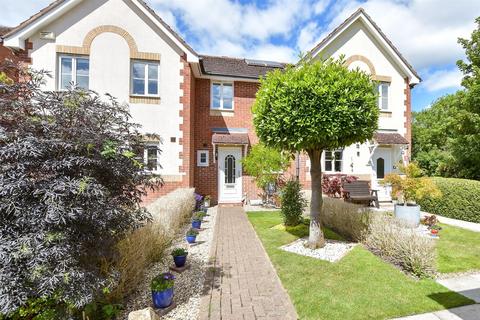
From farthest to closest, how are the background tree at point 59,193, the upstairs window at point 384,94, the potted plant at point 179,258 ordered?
the upstairs window at point 384,94, the potted plant at point 179,258, the background tree at point 59,193

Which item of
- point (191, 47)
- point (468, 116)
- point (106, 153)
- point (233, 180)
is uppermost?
point (191, 47)

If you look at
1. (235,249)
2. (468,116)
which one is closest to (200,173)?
(235,249)

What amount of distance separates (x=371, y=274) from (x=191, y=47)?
34.9ft

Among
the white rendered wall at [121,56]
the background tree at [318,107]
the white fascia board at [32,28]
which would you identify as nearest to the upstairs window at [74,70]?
the white rendered wall at [121,56]

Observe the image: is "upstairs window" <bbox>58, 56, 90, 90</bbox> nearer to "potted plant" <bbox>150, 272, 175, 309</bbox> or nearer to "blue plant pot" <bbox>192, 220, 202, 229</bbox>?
"blue plant pot" <bbox>192, 220, 202, 229</bbox>

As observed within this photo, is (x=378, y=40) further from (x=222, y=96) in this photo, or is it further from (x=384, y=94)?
(x=222, y=96)

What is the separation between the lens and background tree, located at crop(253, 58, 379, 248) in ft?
16.8

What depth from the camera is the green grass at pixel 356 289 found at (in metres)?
3.51

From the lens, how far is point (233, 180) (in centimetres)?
1316

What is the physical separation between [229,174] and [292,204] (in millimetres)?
5626

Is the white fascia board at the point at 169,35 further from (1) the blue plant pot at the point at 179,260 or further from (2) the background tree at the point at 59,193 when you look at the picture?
(1) the blue plant pot at the point at 179,260

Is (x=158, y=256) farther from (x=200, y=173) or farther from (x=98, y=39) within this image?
(x=98, y=39)

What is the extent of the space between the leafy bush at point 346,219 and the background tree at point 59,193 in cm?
577

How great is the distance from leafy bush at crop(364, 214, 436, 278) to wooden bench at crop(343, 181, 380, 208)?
207 inches
